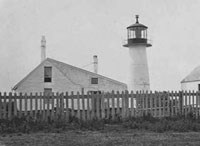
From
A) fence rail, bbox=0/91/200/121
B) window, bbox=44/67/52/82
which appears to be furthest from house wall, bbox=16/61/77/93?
fence rail, bbox=0/91/200/121

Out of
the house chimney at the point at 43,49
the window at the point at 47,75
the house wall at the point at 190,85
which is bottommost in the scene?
the house wall at the point at 190,85

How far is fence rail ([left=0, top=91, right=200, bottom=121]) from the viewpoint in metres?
17.3

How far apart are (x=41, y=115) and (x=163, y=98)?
624 centimetres

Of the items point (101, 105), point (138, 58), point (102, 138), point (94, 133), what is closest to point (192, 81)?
point (138, 58)

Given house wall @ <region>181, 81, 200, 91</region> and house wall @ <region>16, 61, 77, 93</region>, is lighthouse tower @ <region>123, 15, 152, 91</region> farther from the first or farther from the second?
house wall @ <region>181, 81, 200, 91</region>

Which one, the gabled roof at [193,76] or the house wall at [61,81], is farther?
the gabled roof at [193,76]

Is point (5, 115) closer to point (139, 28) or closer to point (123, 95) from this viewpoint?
point (123, 95)

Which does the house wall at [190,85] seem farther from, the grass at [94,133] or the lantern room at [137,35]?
the grass at [94,133]

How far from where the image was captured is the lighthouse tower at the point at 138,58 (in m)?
38.8

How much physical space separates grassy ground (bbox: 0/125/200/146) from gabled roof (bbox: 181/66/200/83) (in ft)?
128

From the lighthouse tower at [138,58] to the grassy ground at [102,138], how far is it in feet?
Answer: 77.5

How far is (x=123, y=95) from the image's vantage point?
19094 mm

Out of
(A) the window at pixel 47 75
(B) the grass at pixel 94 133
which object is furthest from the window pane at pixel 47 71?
(B) the grass at pixel 94 133

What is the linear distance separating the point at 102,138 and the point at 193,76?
42.4m
